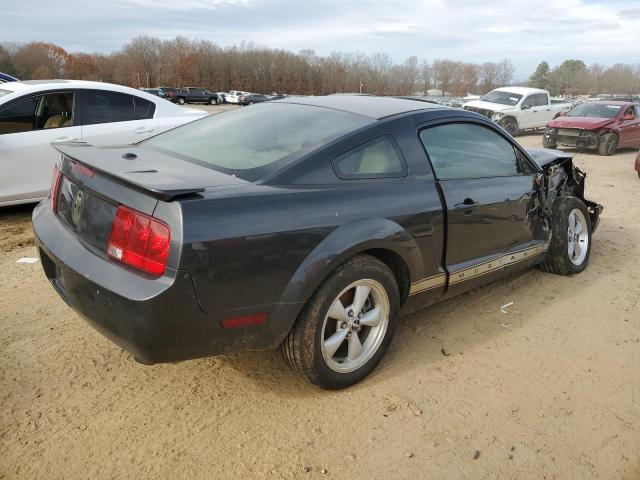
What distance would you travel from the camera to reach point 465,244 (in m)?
3.31

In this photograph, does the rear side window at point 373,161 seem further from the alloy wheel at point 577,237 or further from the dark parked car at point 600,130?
the dark parked car at point 600,130

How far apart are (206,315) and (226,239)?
341 millimetres

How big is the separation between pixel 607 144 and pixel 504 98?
566 cm

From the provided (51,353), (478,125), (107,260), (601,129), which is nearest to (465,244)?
(478,125)

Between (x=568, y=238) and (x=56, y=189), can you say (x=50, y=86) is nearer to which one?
(x=56, y=189)

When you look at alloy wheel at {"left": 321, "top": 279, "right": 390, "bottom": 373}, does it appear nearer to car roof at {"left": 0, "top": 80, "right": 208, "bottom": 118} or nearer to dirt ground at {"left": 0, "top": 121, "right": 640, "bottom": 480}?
dirt ground at {"left": 0, "top": 121, "right": 640, "bottom": 480}

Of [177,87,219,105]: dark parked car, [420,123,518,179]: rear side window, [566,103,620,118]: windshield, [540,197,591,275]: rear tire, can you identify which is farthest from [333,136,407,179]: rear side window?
[177,87,219,105]: dark parked car

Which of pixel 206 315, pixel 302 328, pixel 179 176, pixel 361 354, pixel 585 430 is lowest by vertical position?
pixel 585 430

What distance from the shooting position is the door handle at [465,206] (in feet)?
10.4

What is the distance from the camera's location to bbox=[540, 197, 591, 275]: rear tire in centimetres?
439

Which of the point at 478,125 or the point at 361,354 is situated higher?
the point at 478,125

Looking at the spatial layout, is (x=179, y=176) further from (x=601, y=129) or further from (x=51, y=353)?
(x=601, y=129)

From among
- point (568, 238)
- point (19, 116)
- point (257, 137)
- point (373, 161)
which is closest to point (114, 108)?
point (19, 116)

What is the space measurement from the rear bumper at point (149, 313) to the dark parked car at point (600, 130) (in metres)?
13.4
